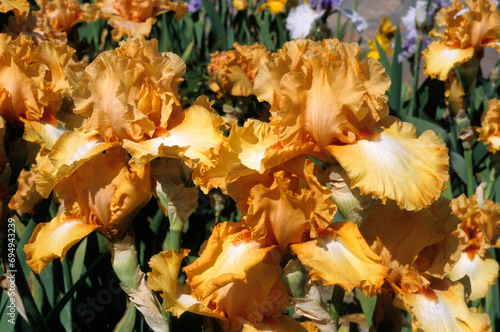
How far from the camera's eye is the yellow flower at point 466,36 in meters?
2.49

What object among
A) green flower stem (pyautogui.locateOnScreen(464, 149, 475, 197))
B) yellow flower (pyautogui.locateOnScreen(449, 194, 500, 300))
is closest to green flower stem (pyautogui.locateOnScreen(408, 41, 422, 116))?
green flower stem (pyautogui.locateOnScreen(464, 149, 475, 197))

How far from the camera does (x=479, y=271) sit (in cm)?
203

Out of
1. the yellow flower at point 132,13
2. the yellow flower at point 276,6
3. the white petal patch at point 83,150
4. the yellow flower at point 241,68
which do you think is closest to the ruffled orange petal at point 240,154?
the white petal patch at point 83,150

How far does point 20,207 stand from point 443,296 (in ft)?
5.70

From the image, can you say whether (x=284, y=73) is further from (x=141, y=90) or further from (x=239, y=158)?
(x=141, y=90)

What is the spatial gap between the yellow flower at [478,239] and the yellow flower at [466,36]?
31.9 inches

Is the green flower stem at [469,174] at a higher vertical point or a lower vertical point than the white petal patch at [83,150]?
lower

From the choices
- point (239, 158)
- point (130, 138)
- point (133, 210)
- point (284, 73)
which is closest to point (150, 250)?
point (133, 210)

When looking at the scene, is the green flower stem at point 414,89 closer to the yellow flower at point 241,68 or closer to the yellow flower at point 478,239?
the yellow flower at point 241,68

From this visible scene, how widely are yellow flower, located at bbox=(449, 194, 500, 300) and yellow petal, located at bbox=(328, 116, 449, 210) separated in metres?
0.89

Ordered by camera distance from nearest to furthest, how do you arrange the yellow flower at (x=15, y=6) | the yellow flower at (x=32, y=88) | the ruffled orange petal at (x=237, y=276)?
1. the ruffled orange petal at (x=237, y=276)
2. the yellow flower at (x=32, y=88)
3. the yellow flower at (x=15, y=6)

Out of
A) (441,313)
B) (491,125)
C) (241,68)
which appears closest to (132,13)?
(241,68)

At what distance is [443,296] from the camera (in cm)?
133

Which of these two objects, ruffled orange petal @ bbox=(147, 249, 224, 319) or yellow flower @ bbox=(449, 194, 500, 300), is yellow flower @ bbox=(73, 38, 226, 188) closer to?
ruffled orange petal @ bbox=(147, 249, 224, 319)
